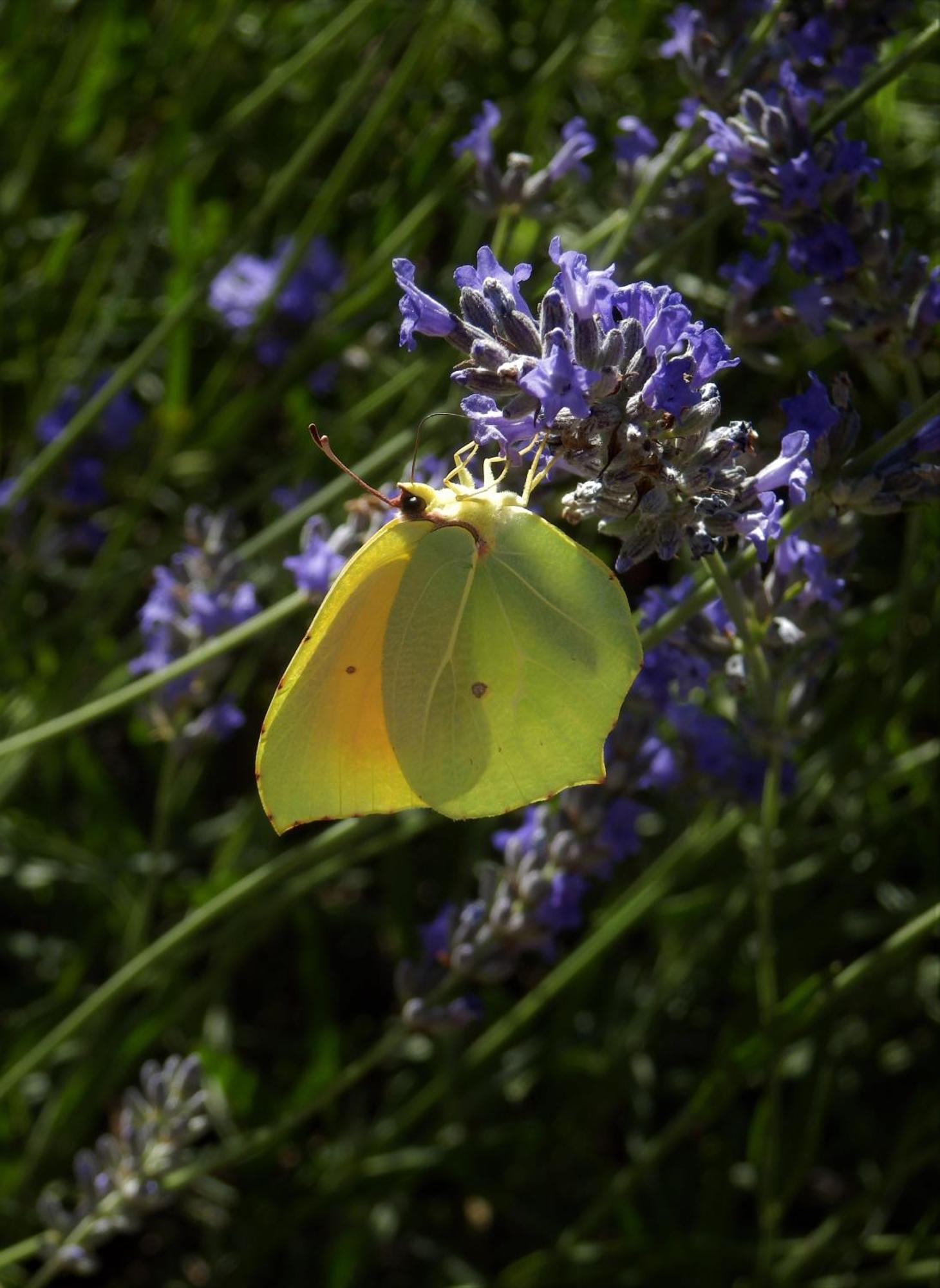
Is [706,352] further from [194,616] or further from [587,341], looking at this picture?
[194,616]

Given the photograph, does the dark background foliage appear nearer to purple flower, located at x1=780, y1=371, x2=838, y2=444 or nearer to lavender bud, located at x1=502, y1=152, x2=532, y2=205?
lavender bud, located at x1=502, y1=152, x2=532, y2=205

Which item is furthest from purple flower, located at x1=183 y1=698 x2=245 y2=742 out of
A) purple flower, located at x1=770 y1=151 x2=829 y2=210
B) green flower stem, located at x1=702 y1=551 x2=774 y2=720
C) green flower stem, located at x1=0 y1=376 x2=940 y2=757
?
purple flower, located at x1=770 y1=151 x2=829 y2=210

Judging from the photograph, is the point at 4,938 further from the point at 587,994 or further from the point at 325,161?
the point at 325,161

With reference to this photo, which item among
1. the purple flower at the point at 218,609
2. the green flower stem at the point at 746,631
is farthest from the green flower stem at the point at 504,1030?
the purple flower at the point at 218,609

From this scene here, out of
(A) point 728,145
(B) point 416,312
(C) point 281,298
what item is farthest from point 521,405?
(C) point 281,298

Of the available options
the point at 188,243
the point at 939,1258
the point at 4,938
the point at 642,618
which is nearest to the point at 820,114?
the point at 642,618

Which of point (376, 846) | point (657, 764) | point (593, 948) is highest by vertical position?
point (657, 764)
